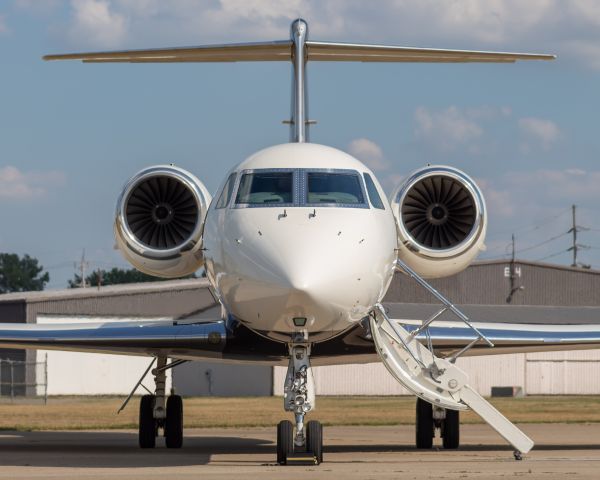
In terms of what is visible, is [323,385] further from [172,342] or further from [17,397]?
[172,342]

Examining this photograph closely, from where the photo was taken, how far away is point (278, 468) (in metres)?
13.9

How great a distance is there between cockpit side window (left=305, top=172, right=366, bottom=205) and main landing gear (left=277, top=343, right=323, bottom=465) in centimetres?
192

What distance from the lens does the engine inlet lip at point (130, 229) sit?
17.6 metres

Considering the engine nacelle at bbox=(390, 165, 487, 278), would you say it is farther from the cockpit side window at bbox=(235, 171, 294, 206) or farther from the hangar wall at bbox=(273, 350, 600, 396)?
the hangar wall at bbox=(273, 350, 600, 396)

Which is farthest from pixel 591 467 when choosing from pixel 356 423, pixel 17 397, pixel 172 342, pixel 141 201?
pixel 17 397

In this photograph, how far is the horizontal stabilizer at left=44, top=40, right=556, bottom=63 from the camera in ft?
62.5

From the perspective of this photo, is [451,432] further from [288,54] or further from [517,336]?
[288,54]

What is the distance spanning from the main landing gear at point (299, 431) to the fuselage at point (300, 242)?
22.5 inches

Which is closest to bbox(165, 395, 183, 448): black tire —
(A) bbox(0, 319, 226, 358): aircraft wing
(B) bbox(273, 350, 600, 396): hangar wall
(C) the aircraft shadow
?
(C) the aircraft shadow

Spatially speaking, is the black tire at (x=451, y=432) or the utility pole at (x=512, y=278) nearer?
the black tire at (x=451, y=432)

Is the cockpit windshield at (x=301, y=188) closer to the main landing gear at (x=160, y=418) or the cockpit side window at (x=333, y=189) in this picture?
the cockpit side window at (x=333, y=189)

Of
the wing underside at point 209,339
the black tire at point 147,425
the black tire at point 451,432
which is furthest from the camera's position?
the black tire at point 147,425

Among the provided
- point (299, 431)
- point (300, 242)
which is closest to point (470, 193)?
point (300, 242)

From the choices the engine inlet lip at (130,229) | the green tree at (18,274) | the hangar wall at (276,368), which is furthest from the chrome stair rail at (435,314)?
the green tree at (18,274)
